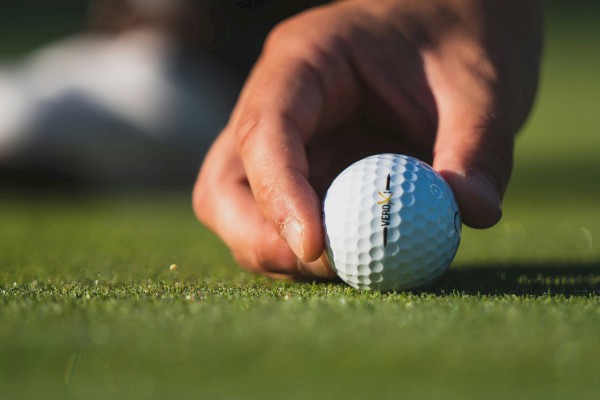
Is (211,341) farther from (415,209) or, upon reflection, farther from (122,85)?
(122,85)

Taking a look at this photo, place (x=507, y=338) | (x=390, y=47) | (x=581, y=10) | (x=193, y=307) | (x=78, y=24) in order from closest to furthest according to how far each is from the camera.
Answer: (x=507, y=338) → (x=193, y=307) → (x=390, y=47) → (x=78, y=24) → (x=581, y=10)

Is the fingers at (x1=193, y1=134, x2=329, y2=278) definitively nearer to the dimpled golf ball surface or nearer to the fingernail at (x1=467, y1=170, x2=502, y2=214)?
the dimpled golf ball surface

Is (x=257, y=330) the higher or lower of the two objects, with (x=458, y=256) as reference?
higher

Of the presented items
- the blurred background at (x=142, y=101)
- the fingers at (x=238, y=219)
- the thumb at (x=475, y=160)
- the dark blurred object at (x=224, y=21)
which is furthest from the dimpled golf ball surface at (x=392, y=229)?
the dark blurred object at (x=224, y=21)

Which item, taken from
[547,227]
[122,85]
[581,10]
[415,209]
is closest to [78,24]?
[581,10]

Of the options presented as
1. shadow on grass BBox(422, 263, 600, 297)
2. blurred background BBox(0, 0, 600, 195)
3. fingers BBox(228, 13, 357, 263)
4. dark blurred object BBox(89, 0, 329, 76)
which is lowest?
blurred background BBox(0, 0, 600, 195)

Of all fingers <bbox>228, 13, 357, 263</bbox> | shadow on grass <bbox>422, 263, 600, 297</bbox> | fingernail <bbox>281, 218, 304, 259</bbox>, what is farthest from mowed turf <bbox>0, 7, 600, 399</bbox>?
fingers <bbox>228, 13, 357, 263</bbox>
